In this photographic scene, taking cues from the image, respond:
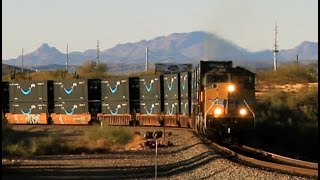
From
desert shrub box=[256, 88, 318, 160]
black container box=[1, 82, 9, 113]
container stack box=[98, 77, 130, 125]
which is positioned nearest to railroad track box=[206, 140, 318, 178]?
desert shrub box=[256, 88, 318, 160]

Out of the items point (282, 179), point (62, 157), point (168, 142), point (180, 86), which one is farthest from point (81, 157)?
point (180, 86)

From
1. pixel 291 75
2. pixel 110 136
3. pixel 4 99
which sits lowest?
pixel 110 136

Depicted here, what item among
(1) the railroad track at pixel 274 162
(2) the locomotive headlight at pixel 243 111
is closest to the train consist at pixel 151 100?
(2) the locomotive headlight at pixel 243 111

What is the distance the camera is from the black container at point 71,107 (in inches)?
1703

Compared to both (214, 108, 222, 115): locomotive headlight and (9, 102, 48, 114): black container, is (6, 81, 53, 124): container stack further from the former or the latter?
(214, 108, 222, 115): locomotive headlight

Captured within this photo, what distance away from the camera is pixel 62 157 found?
22812 mm

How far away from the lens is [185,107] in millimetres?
33094

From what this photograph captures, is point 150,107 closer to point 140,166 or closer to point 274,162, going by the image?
point 140,166

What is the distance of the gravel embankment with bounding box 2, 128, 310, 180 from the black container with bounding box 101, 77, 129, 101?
17.2 m

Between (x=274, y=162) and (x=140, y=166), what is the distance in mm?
3995

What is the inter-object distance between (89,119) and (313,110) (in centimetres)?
1501

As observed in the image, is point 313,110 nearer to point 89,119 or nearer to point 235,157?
point 89,119

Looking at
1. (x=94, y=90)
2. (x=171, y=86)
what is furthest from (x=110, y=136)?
(x=94, y=90)

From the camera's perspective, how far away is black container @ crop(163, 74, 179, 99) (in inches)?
1387
